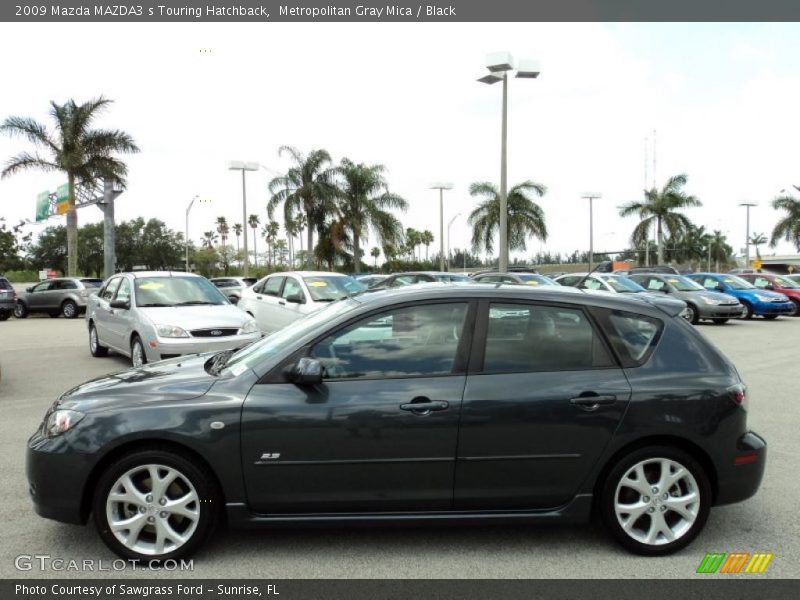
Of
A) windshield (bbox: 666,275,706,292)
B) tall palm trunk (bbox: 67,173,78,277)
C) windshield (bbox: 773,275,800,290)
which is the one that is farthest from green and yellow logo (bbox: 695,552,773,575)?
tall palm trunk (bbox: 67,173,78,277)

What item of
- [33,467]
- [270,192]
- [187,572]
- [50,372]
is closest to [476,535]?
[187,572]

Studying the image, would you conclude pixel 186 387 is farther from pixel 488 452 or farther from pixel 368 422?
pixel 488 452

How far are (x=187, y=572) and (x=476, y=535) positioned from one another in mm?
1644

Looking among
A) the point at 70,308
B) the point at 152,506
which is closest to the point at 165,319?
the point at 152,506

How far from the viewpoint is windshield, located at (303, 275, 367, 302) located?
1266 cm

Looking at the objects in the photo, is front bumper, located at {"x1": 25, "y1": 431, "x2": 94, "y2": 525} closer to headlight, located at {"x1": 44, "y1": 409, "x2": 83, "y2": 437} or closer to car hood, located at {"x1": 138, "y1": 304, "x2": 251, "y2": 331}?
headlight, located at {"x1": 44, "y1": 409, "x2": 83, "y2": 437}

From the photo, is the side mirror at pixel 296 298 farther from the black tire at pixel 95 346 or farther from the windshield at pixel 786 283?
the windshield at pixel 786 283

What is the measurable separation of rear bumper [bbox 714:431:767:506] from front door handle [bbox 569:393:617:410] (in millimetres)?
747

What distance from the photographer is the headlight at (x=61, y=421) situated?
356 cm

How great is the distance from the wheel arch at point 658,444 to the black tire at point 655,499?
25 mm

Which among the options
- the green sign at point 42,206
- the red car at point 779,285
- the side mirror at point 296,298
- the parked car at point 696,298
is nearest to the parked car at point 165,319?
the side mirror at point 296,298

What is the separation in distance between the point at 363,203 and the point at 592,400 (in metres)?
36.4

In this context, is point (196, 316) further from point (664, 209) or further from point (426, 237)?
point (426, 237)

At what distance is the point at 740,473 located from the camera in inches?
147
